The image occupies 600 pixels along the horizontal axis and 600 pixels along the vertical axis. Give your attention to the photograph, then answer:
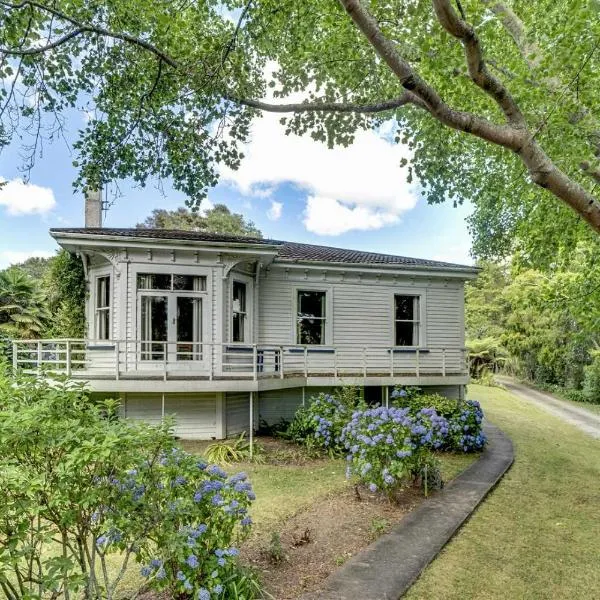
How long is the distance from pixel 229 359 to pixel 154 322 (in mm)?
2088

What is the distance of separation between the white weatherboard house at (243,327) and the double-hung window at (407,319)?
0.12ft

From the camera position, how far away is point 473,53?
4.23 metres

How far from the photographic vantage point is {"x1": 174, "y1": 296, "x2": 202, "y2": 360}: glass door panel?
1141cm

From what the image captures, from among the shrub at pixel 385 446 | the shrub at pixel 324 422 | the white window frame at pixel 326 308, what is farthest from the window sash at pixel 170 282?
the shrub at pixel 385 446

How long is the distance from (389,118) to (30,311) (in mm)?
17735

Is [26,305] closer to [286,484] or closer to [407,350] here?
[407,350]

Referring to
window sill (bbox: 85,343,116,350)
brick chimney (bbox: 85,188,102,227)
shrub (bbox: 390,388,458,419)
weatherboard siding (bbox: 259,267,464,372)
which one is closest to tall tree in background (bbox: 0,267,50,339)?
brick chimney (bbox: 85,188,102,227)

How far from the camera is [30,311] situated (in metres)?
19.9

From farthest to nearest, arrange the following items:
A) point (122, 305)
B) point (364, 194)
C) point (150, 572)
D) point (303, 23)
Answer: point (364, 194)
point (122, 305)
point (303, 23)
point (150, 572)

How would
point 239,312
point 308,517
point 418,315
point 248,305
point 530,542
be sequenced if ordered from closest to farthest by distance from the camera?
point 530,542
point 308,517
point 239,312
point 248,305
point 418,315

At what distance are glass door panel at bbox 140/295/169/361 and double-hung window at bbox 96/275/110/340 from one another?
3.47 ft

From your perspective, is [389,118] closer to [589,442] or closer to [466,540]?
[466,540]

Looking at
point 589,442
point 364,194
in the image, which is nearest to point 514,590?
point 589,442

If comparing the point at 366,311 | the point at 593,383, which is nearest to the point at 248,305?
the point at 366,311
